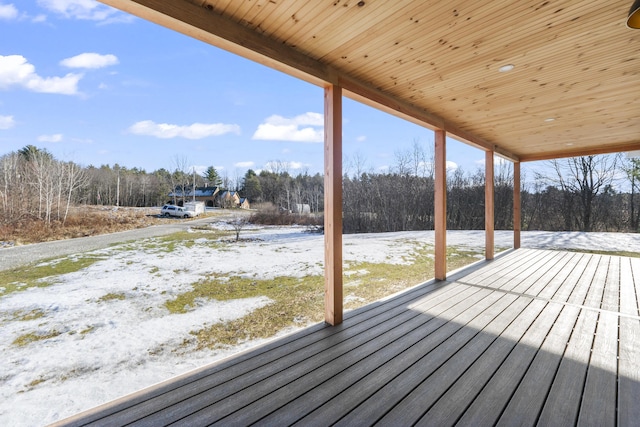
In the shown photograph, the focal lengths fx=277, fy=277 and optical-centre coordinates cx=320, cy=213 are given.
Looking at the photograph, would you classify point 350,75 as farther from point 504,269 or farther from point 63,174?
point 63,174

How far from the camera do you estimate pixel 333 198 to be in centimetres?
210

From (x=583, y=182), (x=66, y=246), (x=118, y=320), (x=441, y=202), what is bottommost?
(x=118, y=320)

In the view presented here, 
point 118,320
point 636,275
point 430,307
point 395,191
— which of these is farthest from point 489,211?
point 395,191

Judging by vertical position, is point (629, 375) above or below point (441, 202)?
below

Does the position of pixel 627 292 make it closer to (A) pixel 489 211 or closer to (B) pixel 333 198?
(A) pixel 489 211

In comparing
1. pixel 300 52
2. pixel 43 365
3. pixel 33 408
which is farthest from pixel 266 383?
pixel 43 365

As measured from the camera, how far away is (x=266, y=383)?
4.41 ft

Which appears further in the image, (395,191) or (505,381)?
(395,191)

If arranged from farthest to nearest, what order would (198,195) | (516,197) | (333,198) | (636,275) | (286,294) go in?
1. (198,195)
2. (516,197)
3. (286,294)
4. (636,275)
5. (333,198)

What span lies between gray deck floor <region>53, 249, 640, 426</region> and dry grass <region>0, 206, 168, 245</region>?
8747 millimetres

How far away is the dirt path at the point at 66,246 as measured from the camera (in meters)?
5.84

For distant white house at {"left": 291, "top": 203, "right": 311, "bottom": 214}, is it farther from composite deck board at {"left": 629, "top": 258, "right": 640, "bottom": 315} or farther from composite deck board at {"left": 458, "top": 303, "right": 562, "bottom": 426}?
composite deck board at {"left": 458, "top": 303, "right": 562, "bottom": 426}

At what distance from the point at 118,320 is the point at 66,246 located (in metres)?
5.74

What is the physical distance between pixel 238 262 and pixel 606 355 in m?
5.66
